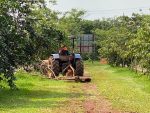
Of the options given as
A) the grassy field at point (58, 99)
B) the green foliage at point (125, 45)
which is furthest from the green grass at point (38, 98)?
the green foliage at point (125, 45)

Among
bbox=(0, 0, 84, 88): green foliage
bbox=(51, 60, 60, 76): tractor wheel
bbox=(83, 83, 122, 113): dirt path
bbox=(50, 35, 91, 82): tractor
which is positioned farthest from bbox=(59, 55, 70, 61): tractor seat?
bbox=(83, 83, 122, 113): dirt path

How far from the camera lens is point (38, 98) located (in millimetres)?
19094

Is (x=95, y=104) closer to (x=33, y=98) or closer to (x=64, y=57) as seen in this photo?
(x=33, y=98)

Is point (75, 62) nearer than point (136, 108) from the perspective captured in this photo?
No

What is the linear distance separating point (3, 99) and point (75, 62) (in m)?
12.7

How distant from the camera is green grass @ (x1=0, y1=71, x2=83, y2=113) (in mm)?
15829

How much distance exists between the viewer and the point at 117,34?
47.0 meters

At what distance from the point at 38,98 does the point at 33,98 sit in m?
0.20

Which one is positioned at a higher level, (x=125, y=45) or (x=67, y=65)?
(x=125, y=45)

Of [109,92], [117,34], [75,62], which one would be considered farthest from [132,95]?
[117,34]

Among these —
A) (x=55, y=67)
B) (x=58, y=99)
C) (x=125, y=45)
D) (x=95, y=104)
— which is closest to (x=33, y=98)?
(x=58, y=99)

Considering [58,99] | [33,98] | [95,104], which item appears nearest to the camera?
[95,104]

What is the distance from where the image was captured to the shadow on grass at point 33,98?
54.9 feet

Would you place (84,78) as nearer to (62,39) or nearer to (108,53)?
(62,39)
